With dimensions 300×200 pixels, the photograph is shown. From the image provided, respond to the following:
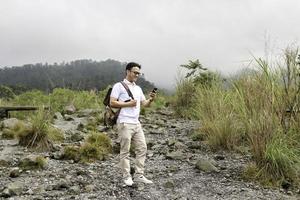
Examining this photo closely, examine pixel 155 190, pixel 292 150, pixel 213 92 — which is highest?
pixel 213 92

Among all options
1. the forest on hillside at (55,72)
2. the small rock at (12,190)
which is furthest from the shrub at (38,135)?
the forest on hillside at (55,72)

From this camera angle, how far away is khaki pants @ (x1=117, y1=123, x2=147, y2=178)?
6590 mm

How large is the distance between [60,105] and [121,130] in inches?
400

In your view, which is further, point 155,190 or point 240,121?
point 240,121

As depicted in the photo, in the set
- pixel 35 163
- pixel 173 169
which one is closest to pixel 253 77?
pixel 173 169

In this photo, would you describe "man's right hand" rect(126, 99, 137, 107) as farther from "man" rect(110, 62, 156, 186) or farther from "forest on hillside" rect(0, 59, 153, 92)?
"forest on hillside" rect(0, 59, 153, 92)

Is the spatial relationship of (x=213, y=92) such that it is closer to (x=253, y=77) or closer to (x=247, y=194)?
(x=253, y=77)

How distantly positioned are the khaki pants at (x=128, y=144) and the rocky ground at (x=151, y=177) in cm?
27

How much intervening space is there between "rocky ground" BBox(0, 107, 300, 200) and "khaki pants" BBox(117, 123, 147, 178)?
10.7 inches

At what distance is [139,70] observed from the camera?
6699 mm

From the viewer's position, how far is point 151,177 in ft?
23.8

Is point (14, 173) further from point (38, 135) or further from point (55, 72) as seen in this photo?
point (55, 72)

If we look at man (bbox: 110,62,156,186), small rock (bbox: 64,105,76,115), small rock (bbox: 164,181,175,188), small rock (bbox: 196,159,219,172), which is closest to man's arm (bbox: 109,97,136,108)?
man (bbox: 110,62,156,186)

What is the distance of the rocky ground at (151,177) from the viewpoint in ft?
20.7
